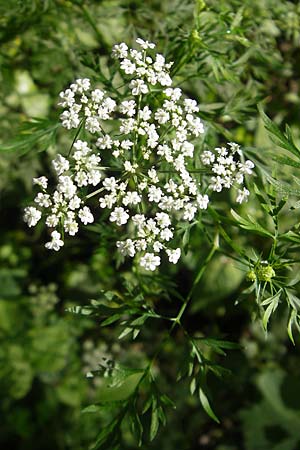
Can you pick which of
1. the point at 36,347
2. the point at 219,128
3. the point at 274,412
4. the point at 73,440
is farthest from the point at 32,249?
the point at 219,128

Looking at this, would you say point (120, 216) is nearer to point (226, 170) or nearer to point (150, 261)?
point (150, 261)

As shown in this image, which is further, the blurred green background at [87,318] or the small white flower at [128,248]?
the blurred green background at [87,318]

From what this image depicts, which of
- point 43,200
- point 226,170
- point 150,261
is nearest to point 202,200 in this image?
point 226,170

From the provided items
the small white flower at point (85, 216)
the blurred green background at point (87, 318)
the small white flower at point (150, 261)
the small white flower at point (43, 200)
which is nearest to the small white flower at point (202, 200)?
the small white flower at point (150, 261)

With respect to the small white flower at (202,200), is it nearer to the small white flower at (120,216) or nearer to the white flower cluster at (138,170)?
the white flower cluster at (138,170)

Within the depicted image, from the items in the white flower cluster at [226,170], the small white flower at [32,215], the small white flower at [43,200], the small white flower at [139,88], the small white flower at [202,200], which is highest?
the small white flower at [139,88]

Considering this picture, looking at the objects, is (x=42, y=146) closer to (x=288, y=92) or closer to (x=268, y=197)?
(x=268, y=197)

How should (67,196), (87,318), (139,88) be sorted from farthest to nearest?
(87,318), (139,88), (67,196)

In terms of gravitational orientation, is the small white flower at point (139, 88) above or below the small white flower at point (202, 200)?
above

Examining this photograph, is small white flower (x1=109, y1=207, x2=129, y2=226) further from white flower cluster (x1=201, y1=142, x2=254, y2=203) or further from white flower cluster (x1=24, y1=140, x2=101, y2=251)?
white flower cluster (x1=201, y1=142, x2=254, y2=203)

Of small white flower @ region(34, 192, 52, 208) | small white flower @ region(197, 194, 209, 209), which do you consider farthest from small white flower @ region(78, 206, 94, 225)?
small white flower @ region(197, 194, 209, 209)
